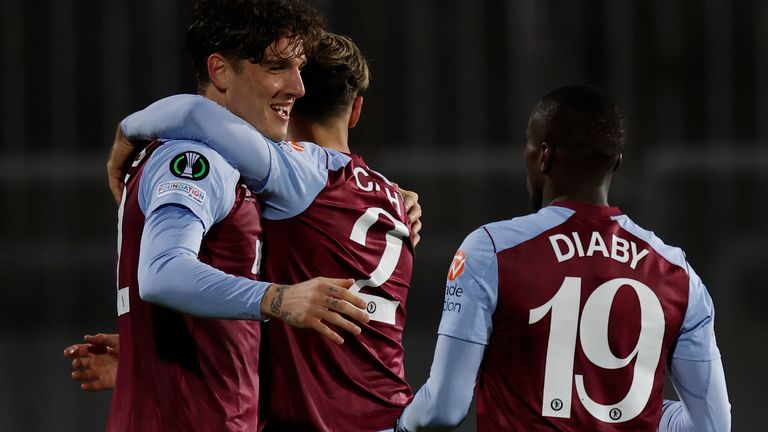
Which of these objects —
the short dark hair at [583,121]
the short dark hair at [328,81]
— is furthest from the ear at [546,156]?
the short dark hair at [328,81]

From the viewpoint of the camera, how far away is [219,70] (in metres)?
2.56

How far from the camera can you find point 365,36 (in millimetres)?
7660

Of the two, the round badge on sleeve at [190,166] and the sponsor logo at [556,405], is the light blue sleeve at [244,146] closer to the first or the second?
the round badge on sleeve at [190,166]

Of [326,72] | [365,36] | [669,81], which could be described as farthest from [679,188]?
→ [326,72]

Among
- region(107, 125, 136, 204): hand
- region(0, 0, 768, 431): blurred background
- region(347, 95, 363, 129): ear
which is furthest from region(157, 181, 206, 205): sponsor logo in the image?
region(0, 0, 768, 431): blurred background

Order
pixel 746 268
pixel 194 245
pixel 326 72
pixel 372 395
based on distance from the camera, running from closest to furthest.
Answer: pixel 194 245 < pixel 372 395 < pixel 326 72 < pixel 746 268

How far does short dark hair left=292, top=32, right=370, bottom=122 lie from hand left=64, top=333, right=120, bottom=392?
0.81 meters

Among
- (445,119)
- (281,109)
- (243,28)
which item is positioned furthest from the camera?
(445,119)

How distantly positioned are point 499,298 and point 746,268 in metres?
5.91

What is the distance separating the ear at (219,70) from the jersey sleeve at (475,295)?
0.78 m

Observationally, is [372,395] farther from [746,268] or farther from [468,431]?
[746,268]

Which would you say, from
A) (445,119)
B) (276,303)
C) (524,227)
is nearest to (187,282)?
(276,303)

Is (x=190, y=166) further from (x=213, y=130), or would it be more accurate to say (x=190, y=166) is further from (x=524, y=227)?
(x=524, y=227)

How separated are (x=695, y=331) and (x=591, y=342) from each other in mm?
251
